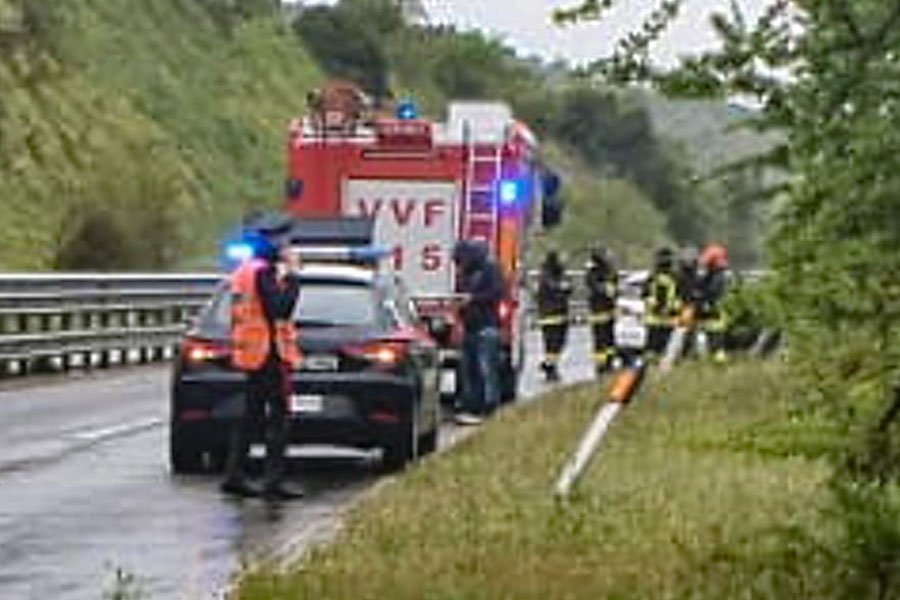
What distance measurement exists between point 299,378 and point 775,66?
9.38 meters

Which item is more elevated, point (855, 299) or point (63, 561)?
point (855, 299)

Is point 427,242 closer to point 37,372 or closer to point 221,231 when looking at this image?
point 37,372

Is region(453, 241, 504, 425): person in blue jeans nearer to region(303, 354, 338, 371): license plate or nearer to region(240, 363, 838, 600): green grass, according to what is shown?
region(240, 363, 838, 600): green grass

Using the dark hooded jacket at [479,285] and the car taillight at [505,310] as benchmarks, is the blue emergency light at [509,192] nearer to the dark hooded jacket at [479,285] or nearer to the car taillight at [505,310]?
the car taillight at [505,310]

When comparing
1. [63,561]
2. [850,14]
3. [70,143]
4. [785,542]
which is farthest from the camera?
[70,143]

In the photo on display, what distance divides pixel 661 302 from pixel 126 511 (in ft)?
56.6

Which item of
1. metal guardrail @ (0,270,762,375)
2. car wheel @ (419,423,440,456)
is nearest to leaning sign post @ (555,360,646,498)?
car wheel @ (419,423,440,456)

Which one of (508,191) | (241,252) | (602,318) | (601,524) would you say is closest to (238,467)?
(241,252)

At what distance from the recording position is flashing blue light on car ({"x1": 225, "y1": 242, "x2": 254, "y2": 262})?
17.4 meters

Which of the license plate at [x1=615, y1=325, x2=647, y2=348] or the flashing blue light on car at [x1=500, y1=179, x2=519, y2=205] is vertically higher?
the flashing blue light on car at [x1=500, y1=179, x2=519, y2=205]

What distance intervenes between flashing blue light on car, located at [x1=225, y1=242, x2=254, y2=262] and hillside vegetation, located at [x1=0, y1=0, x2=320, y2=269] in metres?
23.4

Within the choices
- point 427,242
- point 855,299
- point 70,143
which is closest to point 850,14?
point 855,299

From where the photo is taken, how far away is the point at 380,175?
→ 27.3 meters

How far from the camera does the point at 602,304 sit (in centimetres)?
3266
